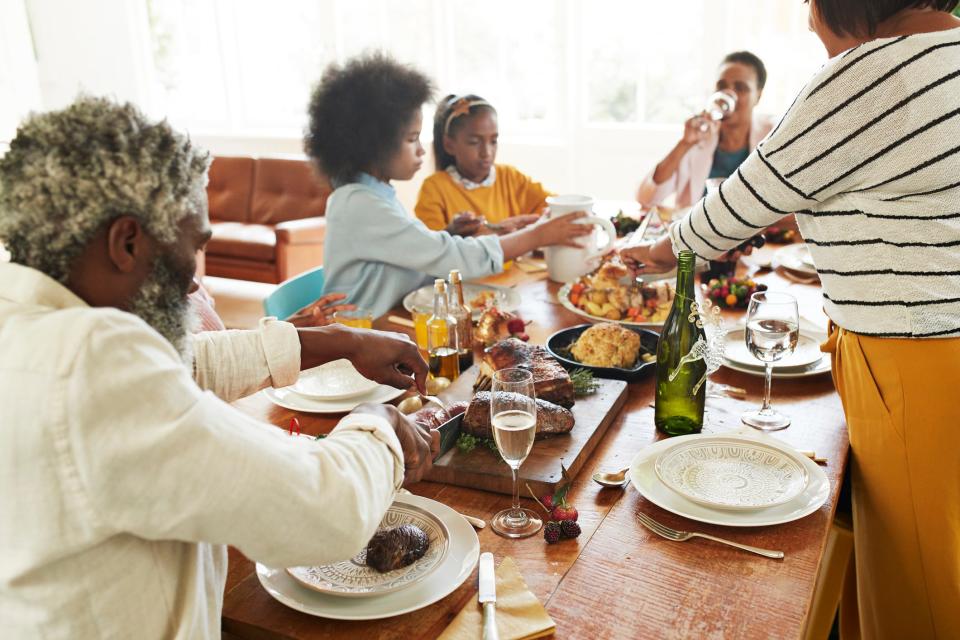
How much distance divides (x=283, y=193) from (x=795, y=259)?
4118 mm

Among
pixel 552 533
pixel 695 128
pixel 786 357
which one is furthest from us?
pixel 695 128

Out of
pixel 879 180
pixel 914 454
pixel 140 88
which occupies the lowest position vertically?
pixel 914 454

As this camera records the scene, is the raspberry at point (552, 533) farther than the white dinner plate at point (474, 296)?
No

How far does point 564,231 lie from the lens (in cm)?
231

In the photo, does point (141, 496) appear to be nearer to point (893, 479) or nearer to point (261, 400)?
point (261, 400)

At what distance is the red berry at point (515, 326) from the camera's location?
6.25 feet

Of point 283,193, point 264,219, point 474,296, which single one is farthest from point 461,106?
point 264,219

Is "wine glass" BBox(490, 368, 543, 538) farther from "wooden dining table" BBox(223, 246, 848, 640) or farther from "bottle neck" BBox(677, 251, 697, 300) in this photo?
"bottle neck" BBox(677, 251, 697, 300)

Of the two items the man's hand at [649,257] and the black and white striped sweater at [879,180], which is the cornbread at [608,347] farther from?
the black and white striped sweater at [879,180]

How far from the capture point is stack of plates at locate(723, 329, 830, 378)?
1615 millimetres

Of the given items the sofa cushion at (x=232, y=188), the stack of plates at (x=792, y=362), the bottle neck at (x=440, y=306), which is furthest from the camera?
the sofa cushion at (x=232, y=188)

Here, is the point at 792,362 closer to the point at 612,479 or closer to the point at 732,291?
the point at 732,291

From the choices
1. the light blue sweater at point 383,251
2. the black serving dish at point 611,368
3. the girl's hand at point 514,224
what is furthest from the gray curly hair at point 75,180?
the girl's hand at point 514,224

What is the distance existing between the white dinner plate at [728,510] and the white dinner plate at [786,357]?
41cm
